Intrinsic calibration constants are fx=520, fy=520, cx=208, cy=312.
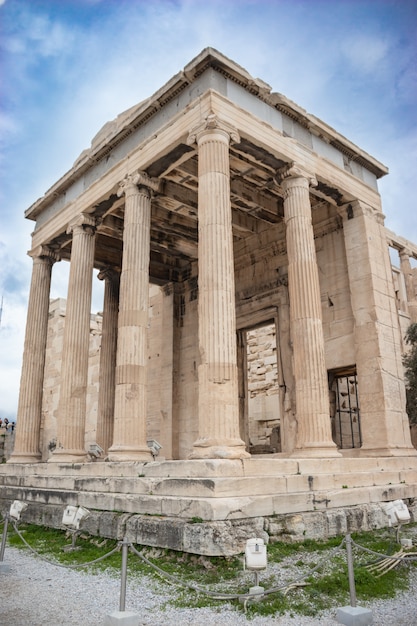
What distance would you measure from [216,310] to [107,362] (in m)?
9.05

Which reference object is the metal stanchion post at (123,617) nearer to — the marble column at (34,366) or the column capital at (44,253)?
the marble column at (34,366)

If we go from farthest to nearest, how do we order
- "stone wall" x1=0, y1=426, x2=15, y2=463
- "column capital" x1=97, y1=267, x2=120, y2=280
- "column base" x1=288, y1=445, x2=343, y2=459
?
1. "stone wall" x1=0, y1=426, x2=15, y2=463
2. "column capital" x1=97, y1=267, x2=120, y2=280
3. "column base" x1=288, y1=445, x2=343, y2=459

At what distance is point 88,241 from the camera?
14.9m

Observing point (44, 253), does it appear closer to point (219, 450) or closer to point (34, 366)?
point (34, 366)

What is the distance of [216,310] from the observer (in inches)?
380

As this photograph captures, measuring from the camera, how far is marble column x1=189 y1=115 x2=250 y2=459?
29.6 feet

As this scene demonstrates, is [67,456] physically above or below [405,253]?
below

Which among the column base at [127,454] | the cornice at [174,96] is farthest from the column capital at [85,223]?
the column base at [127,454]

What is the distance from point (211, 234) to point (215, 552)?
5.74 m

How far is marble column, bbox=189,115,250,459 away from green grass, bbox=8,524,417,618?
189 cm

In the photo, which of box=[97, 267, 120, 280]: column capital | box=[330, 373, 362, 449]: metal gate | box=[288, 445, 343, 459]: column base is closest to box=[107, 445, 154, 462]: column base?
box=[288, 445, 343, 459]: column base

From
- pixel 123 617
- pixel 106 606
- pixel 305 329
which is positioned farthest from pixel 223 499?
pixel 305 329

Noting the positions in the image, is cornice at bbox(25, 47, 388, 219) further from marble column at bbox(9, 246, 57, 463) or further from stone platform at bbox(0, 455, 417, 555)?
stone platform at bbox(0, 455, 417, 555)

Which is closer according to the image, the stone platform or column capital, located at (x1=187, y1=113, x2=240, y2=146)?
the stone platform
